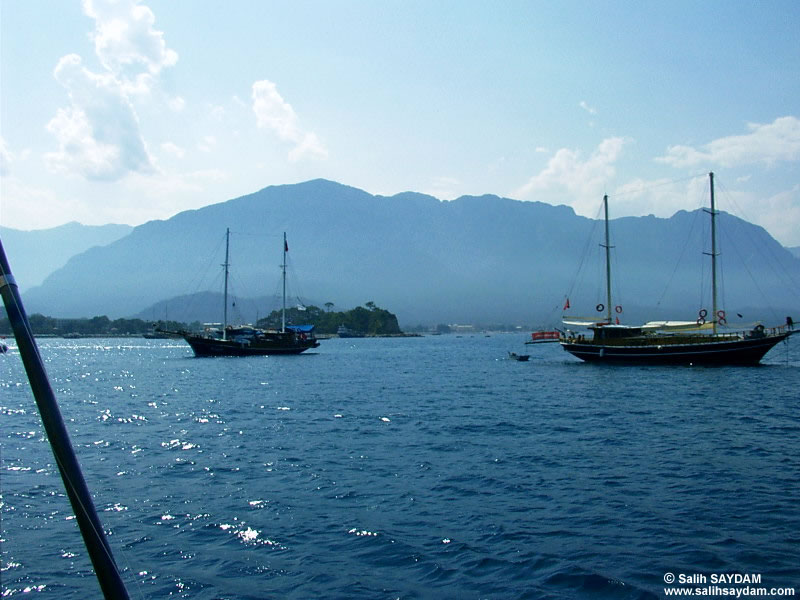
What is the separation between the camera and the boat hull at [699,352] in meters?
58.6

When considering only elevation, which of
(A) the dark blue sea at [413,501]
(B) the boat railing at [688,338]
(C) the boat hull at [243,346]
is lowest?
(A) the dark blue sea at [413,501]

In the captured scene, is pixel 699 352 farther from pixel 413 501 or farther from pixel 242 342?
pixel 242 342

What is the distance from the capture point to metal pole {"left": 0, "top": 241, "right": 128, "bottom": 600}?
4.32m

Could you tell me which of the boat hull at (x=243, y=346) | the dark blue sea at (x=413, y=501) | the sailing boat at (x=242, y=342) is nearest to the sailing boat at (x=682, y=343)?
the dark blue sea at (x=413, y=501)

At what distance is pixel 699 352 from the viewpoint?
195 feet

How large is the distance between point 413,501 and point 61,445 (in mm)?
12934

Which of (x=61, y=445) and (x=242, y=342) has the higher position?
(x=61, y=445)

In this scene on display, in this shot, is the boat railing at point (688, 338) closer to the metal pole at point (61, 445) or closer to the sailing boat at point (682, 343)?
the sailing boat at point (682, 343)

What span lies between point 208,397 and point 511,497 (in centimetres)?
2999

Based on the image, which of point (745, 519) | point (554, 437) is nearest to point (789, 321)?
point (554, 437)

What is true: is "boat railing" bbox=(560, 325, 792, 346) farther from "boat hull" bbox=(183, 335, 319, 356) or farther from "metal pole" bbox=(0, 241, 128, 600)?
"metal pole" bbox=(0, 241, 128, 600)

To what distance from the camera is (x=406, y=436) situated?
84.5ft

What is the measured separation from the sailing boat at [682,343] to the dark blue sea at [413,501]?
1090 inches

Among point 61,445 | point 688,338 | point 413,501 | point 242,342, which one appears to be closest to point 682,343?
point 688,338
